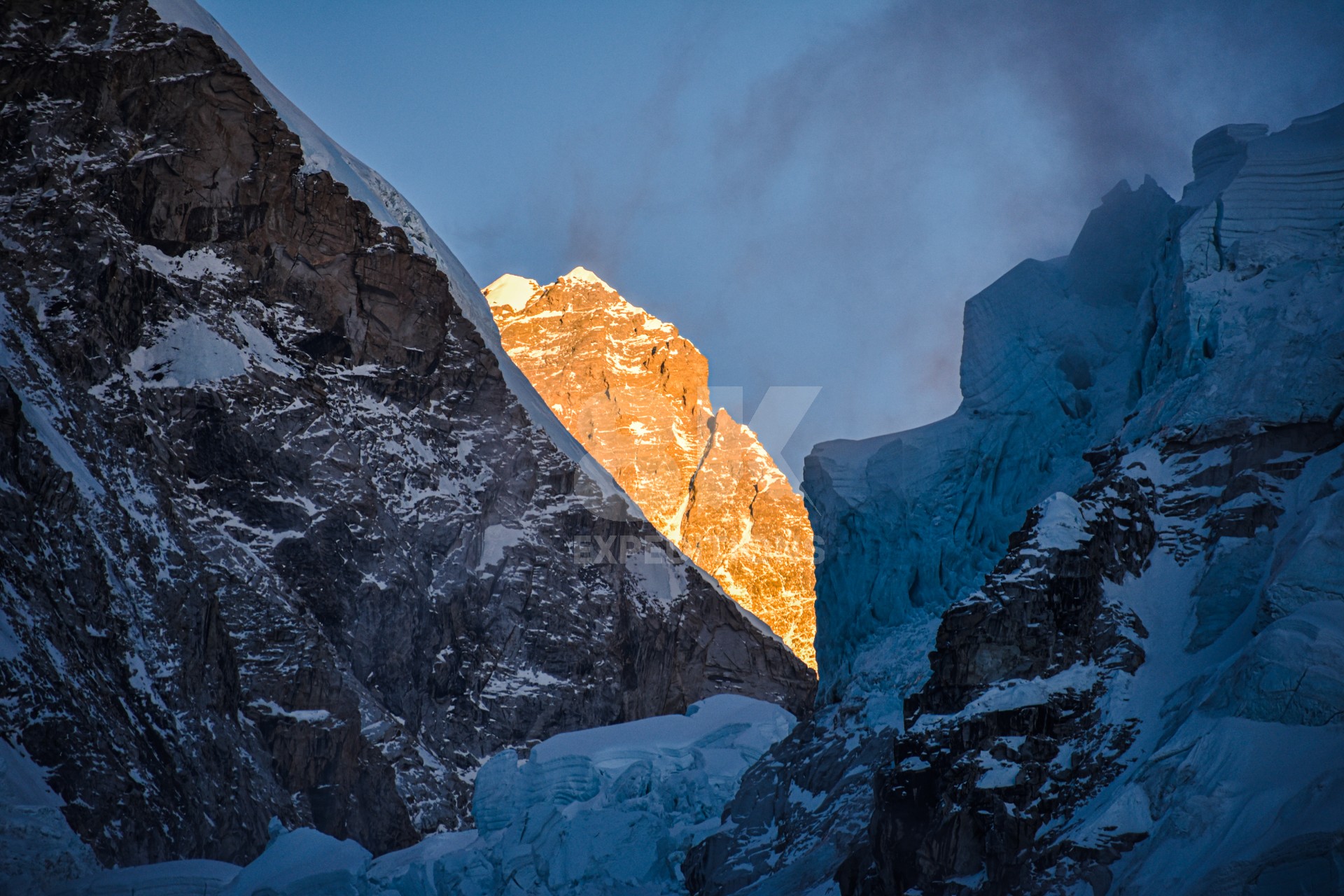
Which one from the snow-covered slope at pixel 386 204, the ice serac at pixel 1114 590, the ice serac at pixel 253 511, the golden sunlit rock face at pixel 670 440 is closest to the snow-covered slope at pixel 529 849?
the ice serac at pixel 1114 590

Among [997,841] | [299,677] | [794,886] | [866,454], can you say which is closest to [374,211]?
[299,677]

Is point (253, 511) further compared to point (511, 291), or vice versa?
point (511, 291)

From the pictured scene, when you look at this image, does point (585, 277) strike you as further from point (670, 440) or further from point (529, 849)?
point (529, 849)

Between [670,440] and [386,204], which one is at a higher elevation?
[670,440]

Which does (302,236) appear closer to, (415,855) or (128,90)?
(128,90)

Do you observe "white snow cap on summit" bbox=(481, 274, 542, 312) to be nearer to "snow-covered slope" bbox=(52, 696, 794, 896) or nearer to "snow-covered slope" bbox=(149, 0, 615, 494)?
"snow-covered slope" bbox=(149, 0, 615, 494)

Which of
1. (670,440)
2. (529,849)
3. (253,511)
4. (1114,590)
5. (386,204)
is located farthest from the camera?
(670,440)

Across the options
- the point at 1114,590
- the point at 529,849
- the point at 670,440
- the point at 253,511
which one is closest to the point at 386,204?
the point at 253,511

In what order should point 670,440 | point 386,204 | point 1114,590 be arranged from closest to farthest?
1. point 1114,590
2. point 386,204
3. point 670,440
